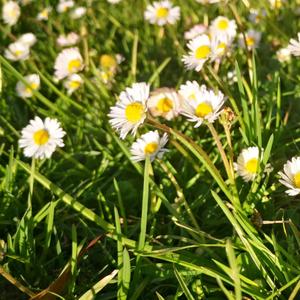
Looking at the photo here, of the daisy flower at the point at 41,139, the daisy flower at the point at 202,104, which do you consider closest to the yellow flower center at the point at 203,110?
the daisy flower at the point at 202,104

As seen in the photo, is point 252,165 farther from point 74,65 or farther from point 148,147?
point 74,65

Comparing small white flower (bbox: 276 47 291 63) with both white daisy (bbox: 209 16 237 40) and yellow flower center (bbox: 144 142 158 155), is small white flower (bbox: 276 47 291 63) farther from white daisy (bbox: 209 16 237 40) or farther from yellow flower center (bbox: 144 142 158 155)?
yellow flower center (bbox: 144 142 158 155)

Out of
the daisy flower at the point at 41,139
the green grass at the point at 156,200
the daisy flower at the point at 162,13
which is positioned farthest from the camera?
the daisy flower at the point at 162,13

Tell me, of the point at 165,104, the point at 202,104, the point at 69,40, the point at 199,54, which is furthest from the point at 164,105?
the point at 69,40

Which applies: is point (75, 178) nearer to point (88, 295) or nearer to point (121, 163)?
point (121, 163)

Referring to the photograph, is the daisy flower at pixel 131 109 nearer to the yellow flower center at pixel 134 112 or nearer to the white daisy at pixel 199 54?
the yellow flower center at pixel 134 112

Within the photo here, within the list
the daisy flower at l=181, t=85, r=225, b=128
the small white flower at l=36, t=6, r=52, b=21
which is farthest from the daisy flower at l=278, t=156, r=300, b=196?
the small white flower at l=36, t=6, r=52, b=21

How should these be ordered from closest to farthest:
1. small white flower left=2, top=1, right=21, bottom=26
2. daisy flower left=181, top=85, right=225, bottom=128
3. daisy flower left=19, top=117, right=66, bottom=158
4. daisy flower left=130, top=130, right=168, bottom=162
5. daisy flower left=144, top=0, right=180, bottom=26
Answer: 1. daisy flower left=181, top=85, right=225, bottom=128
2. daisy flower left=130, top=130, right=168, bottom=162
3. daisy flower left=19, top=117, right=66, bottom=158
4. daisy flower left=144, top=0, right=180, bottom=26
5. small white flower left=2, top=1, right=21, bottom=26
